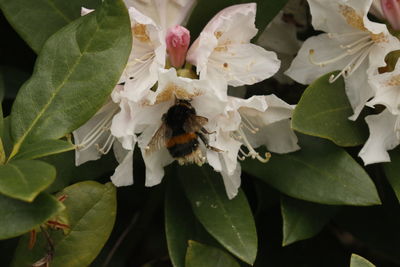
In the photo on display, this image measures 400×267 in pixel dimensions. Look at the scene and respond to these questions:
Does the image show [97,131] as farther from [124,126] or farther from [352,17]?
[352,17]

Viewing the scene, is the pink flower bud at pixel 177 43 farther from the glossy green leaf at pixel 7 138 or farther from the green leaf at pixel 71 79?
the glossy green leaf at pixel 7 138

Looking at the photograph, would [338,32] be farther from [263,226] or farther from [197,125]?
[263,226]

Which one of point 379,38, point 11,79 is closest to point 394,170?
point 379,38

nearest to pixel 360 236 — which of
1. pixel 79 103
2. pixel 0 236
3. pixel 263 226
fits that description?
pixel 263 226

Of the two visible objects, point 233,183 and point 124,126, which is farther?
point 233,183

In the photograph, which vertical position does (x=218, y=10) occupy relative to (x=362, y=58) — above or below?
above

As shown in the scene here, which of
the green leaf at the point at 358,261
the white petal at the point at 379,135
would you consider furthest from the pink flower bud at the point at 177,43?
the green leaf at the point at 358,261
